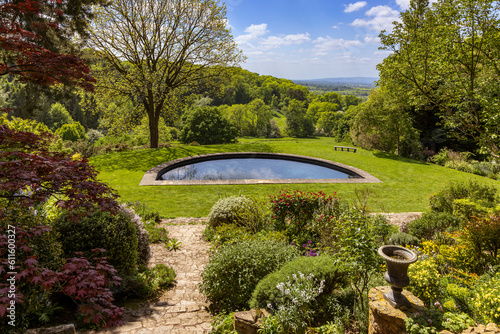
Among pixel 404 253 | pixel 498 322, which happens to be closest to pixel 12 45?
pixel 404 253

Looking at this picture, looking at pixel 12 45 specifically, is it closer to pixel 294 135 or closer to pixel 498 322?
pixel 498 322

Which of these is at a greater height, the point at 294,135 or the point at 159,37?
the point at 159,37

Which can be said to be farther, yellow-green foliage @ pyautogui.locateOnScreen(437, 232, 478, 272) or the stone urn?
yellow-green foliage @ pyautogui.locateOnScreen(437, 232, 478, 272)

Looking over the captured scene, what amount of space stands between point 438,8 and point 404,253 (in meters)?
7.28

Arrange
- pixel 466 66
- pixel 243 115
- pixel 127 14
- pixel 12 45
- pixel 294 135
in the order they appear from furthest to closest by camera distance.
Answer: pixel 294 135
pixel 243 115
pixel 127 14
pixel 466 66
pixel 12 45

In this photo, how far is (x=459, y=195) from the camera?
7.64 metres

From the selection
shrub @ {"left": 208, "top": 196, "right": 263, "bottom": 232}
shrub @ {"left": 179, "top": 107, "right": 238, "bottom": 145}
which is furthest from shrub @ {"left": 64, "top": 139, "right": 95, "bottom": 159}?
shrub @ {"left": 208, "top": 196, "right": 263, "bottom": 232}

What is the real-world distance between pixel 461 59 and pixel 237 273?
7.40m

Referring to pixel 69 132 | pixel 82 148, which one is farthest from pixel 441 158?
pixel 69 132

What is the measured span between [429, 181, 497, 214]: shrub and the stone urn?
17.7ft

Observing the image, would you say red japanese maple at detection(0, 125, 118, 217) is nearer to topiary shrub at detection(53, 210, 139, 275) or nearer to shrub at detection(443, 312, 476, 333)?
topiary shrub at detection(53, 210, 139, 275)

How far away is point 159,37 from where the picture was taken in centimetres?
1572

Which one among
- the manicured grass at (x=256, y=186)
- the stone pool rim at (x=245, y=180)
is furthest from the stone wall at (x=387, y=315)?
the stone pool rim at (x=245, y=180)

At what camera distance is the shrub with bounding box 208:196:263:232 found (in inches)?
249
